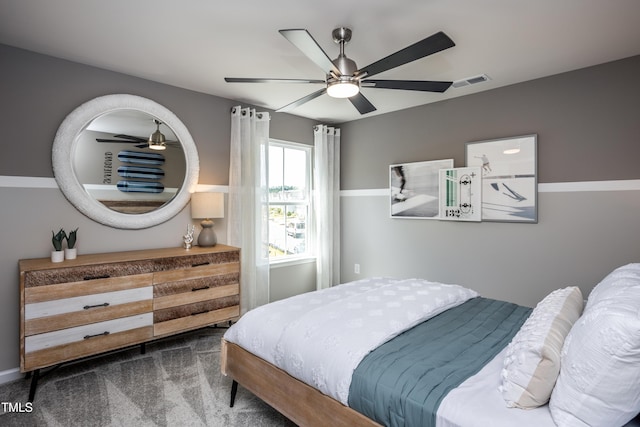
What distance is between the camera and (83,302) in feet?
8.03

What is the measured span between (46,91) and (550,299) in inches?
150

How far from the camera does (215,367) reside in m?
2.73

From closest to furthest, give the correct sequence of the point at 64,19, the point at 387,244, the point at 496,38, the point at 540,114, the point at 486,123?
the point at 64,19, the point at 496,38, the point at 540,114, the point at 486,123, the point at 387,244

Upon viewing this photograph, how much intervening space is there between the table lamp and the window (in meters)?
0.99

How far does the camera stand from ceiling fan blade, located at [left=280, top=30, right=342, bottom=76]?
5.75 feet

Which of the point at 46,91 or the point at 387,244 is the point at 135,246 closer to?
the point at 46,91

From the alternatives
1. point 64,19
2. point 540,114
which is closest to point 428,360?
point 540,114

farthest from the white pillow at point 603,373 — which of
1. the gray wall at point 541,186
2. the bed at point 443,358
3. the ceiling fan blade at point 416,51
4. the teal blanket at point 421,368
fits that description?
the gray wall at point 541,186

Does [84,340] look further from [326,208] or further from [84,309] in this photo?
[326,208]

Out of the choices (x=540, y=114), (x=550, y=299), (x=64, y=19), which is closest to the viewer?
(x=550, y=299)

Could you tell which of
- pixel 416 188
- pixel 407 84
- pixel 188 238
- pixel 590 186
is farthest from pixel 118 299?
pixel 590 186

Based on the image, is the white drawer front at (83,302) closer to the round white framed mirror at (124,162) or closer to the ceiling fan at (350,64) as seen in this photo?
the round white framed mirror at (124,162)

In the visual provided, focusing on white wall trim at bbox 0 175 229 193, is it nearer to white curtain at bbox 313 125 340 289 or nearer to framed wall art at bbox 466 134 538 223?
white curtain at bbox 313 125 340 289

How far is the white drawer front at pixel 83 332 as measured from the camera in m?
2.26
